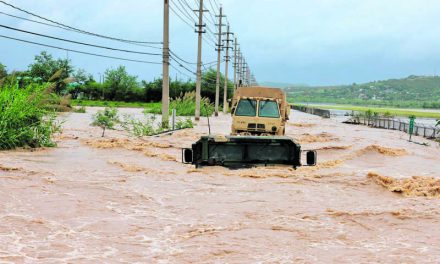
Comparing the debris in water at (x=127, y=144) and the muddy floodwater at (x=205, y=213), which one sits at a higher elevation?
the debris in water at (x=127, y=144)

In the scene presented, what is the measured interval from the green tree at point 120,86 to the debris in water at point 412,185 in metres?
81.7

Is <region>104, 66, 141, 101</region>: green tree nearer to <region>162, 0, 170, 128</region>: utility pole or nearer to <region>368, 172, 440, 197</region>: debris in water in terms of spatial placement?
<region>162, 0, 170, 128</region>: utility pole

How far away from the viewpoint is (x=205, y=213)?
1172cm

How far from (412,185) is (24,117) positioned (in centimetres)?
1387

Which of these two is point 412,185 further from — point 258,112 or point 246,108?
point 246,108

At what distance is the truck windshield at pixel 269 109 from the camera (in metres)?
22.4

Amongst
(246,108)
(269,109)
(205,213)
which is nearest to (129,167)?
(246,108)

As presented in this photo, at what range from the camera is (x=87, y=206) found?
38.7 ft

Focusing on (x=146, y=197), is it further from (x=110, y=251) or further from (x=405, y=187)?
(x=405, y=187)

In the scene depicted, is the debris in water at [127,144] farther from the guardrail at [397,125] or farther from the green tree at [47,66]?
the green tree at [47,66]

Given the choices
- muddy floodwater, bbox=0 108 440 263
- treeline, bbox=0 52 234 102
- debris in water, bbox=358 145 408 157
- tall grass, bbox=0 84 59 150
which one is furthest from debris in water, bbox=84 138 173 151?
treeline, bbox=0 52 234 102

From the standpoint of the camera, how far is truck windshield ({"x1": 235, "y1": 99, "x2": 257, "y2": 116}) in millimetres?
22391

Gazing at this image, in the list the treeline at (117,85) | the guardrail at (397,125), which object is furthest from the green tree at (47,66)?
the guardrail at (397,125)

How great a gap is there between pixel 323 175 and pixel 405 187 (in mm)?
3005
